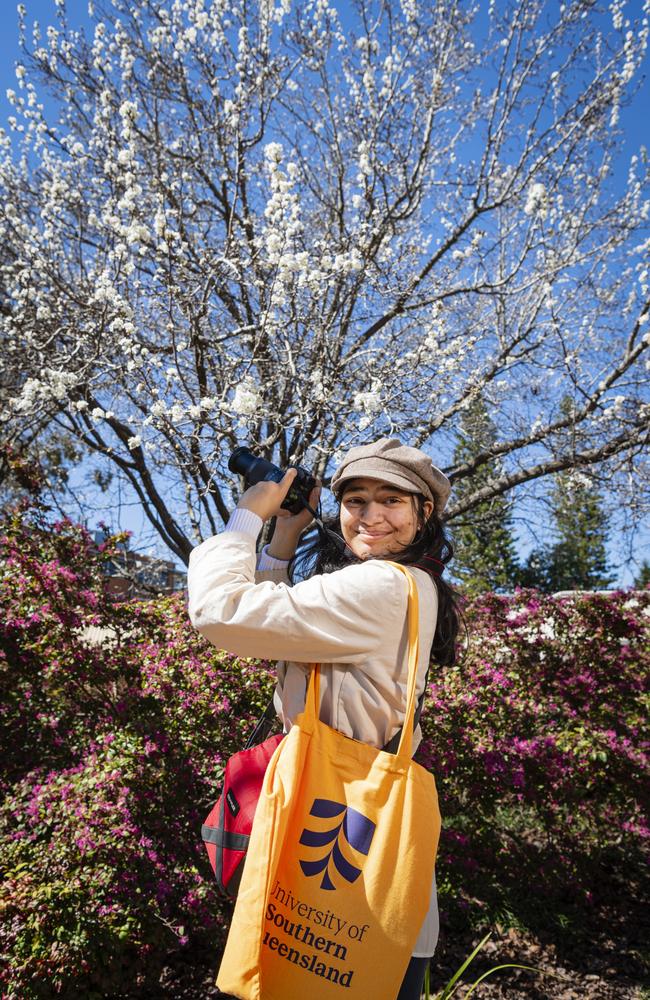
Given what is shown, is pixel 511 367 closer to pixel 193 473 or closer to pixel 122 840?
pixel 193 473

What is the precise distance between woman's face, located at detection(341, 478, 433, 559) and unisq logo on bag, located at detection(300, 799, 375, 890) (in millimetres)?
546

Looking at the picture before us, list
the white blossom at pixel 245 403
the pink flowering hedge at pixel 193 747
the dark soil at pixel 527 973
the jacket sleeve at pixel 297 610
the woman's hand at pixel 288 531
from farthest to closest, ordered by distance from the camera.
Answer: the white blossom at pixel 245 403 < the dark soil at pixel 527 973 < the pink flowering hedge at pixel 193 747 < the woman's hand at pixel 288 531 < the jacket sleeve at pixel 297 610

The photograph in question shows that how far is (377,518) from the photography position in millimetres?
1462

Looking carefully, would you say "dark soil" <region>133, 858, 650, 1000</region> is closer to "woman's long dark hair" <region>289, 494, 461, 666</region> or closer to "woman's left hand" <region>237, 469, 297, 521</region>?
"woman's long dark hair" <region>289, 494, 461, 666</region>

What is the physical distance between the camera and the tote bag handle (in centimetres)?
114

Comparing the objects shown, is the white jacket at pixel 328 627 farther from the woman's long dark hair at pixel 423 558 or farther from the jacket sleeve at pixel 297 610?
the woman's long dark hair at pixel 423 558

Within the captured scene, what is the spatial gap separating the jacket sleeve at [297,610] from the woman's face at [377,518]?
202mm

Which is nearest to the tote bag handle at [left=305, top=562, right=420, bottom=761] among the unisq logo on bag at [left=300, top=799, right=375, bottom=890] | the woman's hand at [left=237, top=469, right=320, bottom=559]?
the unisq logo on bag at [left=300, top=799, right=375, bottom=890]

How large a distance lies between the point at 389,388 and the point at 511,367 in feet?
5.03

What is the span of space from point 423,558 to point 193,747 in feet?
6.83

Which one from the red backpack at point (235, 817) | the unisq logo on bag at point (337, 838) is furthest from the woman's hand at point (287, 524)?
the unisq logo on bag at point (337, 838)

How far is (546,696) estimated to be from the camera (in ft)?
12.2

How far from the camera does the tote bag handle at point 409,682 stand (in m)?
1.14

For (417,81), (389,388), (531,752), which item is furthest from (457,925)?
(417,81)
